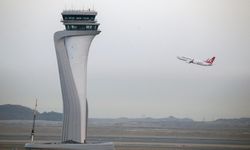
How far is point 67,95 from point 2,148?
11214 mm

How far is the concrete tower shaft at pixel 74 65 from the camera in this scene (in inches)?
1971

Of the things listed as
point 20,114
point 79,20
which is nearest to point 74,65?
point 79,20

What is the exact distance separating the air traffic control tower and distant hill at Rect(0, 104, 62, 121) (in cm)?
1687

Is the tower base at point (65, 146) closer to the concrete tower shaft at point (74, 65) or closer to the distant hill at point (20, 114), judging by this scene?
the concrete tower shaft at point (74, 65)

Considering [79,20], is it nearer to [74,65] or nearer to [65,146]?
[74,65]

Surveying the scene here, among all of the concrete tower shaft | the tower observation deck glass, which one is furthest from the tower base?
the tower observation deck glass

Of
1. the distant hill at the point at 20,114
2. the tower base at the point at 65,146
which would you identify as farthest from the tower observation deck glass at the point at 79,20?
the distant hill at the point at 20,114

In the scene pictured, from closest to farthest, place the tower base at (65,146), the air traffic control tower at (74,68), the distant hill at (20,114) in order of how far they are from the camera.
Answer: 1. the air traffic control tower at (74,68)
2. the tower base at (65,146)
3. the distant hill at (20,114)

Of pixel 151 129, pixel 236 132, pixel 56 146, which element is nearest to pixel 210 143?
pixel 236 132

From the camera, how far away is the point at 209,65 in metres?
62.3

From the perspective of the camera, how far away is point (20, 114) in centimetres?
6962

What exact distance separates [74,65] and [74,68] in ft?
0.53

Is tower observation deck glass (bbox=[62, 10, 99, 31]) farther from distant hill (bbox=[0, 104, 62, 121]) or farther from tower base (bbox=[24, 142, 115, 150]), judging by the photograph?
distant hill (bbox=[0, 104, 62, 121])

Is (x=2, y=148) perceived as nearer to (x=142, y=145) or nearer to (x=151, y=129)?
(x=142, y=145)
